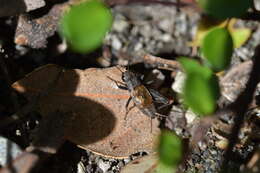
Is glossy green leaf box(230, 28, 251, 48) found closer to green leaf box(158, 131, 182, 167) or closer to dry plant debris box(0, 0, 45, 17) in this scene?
dry plant debris box(0, 0, 45, 17)

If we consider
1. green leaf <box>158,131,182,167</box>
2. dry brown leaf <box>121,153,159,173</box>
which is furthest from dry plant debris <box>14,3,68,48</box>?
green leaf <box>158,131,182,167</box>

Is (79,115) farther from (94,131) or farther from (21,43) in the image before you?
(21,43)

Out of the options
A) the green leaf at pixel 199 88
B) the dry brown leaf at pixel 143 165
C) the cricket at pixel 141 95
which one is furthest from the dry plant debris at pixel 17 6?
the green leaf at pixel 199 88

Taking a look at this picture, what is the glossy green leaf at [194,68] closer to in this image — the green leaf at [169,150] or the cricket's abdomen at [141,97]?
→ the green leaf at [169,150]

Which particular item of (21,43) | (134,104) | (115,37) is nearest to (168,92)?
(134,104)

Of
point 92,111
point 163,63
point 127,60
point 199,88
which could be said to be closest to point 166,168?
point 199,88

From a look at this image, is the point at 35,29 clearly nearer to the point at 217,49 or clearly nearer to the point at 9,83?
the point at 9,83
